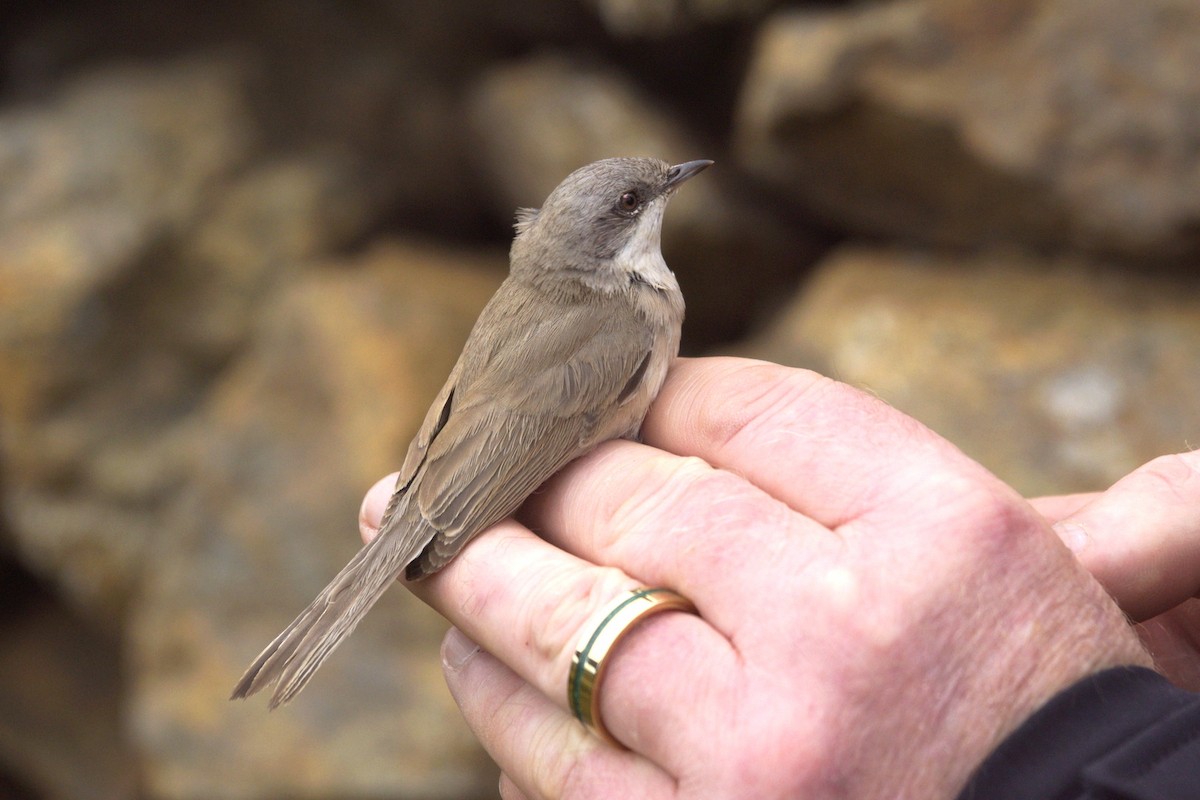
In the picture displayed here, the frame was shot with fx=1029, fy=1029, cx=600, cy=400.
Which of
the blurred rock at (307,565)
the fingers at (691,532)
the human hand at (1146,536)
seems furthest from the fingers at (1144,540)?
the blurred rock at (307,565)

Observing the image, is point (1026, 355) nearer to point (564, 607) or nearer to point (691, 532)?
point (691, 532)

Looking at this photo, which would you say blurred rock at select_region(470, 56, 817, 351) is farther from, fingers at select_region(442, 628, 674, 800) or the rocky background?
fingers at select_region(442, 628, 674, 800)

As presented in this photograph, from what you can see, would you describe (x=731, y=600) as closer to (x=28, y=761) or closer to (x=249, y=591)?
(x=249, y=591)

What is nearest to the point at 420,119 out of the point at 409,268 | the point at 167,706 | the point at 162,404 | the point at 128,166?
the point at 409,268

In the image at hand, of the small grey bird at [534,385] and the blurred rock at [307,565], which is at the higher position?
the small grey bird at [534,385]

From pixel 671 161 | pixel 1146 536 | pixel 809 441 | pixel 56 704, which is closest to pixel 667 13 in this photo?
pixel 671 161

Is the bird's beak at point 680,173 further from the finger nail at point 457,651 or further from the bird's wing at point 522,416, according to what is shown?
the finger nail at point 457,651
